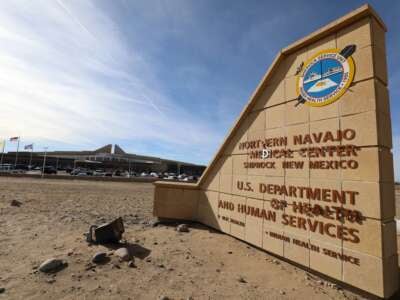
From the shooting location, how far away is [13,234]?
22.3 feet

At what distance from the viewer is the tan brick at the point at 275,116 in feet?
20.6

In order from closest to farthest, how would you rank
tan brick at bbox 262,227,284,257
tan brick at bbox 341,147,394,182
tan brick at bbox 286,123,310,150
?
tan brick at bbox 341,147,394,182, tan brick at bbox 286,123,310,150, tan brick at bbox 262,227,284,257

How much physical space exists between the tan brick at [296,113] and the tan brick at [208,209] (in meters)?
3.93

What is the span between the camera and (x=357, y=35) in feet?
16.3

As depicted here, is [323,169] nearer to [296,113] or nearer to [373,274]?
[296,113]

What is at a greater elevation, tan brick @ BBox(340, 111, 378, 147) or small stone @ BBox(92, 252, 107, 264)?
tan brick @ BBox(340, 111, 378, 147)

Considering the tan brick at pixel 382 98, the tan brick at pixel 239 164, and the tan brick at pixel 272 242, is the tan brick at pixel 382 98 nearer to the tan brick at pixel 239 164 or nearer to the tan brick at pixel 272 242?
the tan brick at pixel 272 242

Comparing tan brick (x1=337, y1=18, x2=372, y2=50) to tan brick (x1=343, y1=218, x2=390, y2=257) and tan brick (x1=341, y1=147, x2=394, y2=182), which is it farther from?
tan brick (x1=343, y1=218, x2=390, y2=257)

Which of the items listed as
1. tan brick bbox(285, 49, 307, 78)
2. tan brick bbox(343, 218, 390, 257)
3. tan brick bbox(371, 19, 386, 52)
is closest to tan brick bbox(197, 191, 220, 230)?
tan brick bbox(343, 218, 390, 257)

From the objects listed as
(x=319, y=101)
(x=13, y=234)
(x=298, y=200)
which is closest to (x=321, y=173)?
(x=298, y=200)

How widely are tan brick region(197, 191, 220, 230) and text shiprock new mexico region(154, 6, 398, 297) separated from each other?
1.15 m

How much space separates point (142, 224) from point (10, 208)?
22.3 ft

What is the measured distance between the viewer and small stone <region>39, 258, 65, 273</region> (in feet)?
14.9

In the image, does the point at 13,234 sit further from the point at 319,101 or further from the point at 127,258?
the point at 319,101
